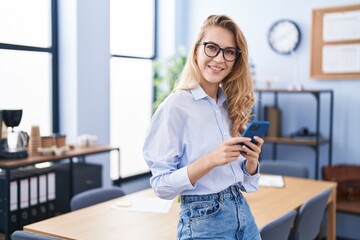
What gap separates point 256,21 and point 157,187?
355cm

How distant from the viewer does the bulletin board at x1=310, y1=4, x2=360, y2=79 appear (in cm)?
415

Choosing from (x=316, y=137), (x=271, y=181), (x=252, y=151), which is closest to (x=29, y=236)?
(x=252, y=151)

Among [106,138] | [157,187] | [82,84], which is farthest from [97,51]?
[157,187]

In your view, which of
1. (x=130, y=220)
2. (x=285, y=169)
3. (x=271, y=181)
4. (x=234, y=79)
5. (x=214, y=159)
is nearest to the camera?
(x=214, y=159)

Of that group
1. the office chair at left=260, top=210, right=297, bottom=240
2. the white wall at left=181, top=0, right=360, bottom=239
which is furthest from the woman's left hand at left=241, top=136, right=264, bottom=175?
the white wall at left=181, top=0, right=360, bottom=239

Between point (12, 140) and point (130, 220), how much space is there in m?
1.17

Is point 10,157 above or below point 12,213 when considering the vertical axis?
above

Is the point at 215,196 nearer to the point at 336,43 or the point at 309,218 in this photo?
the point at 309,218

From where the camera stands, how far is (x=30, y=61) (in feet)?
12.4

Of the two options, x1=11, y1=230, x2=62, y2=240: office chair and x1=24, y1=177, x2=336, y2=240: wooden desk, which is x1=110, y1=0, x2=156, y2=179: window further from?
x1=11, y1=230, x2=62, y2=240: office chair

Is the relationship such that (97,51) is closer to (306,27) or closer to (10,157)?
(10,157)

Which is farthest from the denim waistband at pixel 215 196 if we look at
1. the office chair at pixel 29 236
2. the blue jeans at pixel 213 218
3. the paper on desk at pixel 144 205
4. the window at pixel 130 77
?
the window at pixel 130 77

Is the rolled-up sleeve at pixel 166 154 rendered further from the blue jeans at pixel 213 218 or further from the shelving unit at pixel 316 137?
the shelving unit at pixel 316 137

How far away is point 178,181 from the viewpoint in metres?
1.44
